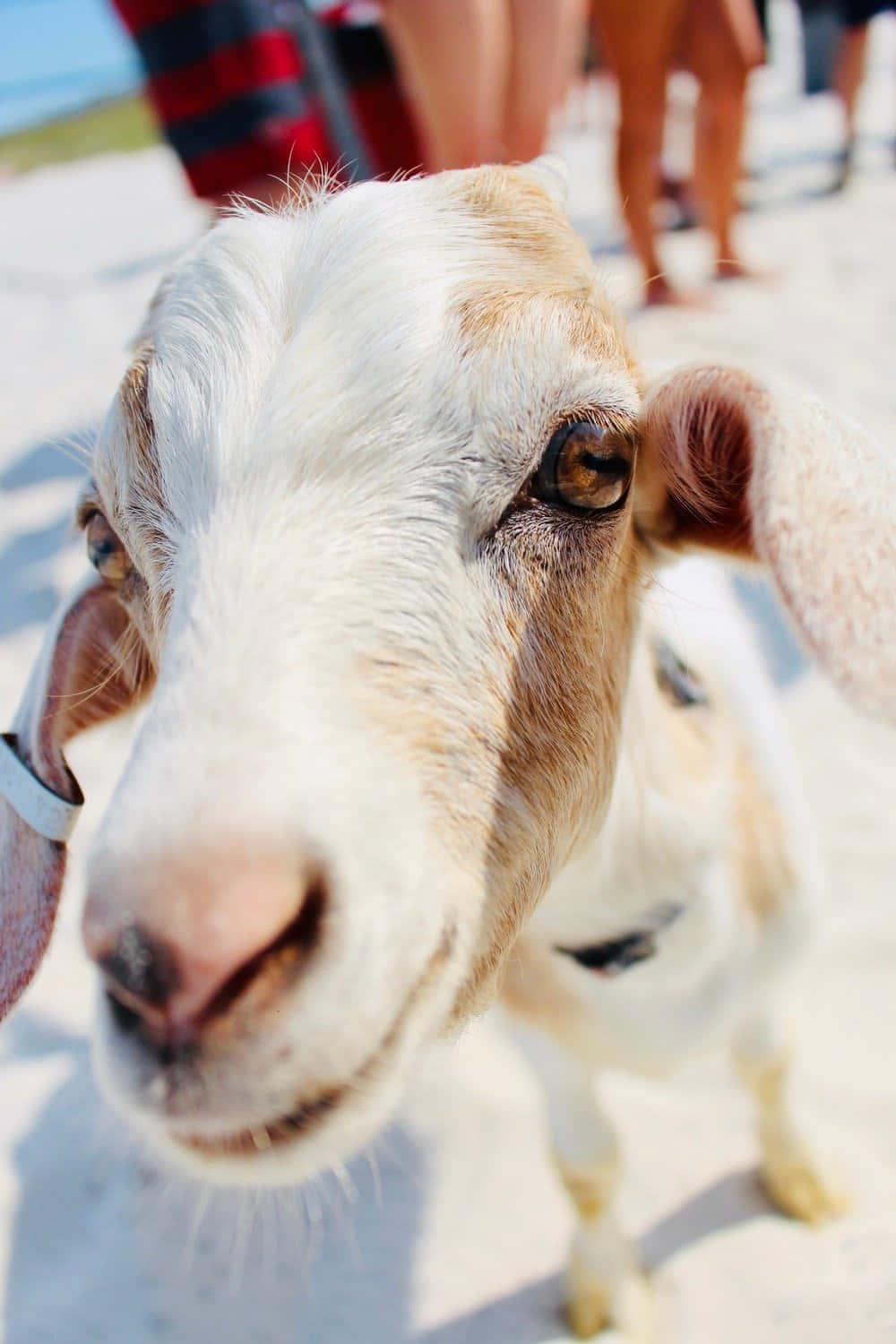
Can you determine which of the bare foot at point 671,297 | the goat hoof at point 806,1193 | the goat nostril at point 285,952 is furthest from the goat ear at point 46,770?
the bare foot at point 671,297

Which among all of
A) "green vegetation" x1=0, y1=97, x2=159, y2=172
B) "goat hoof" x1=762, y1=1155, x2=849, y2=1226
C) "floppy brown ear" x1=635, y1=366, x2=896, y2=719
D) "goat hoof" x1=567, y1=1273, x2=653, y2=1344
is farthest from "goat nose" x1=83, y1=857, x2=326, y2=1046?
"green vegetation" x1=0, y1=97, x2=159, y2=172

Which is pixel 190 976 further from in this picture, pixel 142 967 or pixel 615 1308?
pixel 615 1308

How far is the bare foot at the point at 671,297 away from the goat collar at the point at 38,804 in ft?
14.5

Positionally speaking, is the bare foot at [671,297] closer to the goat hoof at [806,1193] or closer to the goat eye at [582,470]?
the goat hoof at [806,1193]

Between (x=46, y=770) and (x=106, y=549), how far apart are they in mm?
334

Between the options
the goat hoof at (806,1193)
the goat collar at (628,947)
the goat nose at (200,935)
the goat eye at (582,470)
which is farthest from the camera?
the goat hoof at (806,1193)

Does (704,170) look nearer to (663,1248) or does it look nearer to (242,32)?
(242,32)

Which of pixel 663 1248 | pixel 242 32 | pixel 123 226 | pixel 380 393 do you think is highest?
pixel 242 32

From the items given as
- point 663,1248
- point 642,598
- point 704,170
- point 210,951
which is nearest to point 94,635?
point 642,598

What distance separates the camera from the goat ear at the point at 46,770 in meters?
1.49

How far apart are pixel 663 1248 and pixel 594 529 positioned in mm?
1657

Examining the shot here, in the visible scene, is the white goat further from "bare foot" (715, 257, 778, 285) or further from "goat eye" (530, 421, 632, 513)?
"bare foot" (715, 257, 778, 285)

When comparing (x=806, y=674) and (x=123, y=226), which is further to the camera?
(x=123, y=226)

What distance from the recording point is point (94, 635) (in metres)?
1.68
